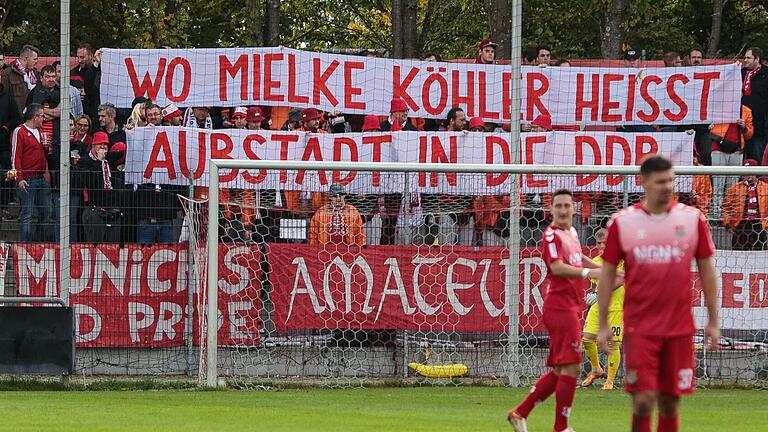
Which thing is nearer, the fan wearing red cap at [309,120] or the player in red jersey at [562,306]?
Answer: the player in red jersey at [562,306]

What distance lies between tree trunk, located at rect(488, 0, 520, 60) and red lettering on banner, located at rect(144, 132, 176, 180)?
22.9 feet

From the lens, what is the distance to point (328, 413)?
1340 centimetres

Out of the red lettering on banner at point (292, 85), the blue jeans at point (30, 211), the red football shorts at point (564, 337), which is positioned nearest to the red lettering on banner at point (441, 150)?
the red lettering on banner at point (292, 85)

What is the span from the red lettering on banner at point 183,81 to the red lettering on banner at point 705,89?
23.5 feet

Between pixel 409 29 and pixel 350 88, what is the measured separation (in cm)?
1323

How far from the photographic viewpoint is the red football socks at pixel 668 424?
30.0 ft

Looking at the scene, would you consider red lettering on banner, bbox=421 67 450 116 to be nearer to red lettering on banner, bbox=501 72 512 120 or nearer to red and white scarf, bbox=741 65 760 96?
red lettering on banner, bbox=501 72 512 120

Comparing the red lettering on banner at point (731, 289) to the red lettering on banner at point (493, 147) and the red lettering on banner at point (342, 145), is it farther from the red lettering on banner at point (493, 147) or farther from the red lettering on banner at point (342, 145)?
the red lettering on banner at point (342, 145)

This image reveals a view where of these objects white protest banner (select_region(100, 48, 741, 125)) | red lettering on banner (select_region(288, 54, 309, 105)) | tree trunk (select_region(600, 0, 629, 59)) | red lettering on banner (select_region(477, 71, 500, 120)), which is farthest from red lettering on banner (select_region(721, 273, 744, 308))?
tree trunk (select_region(600, 0, 629, 59))

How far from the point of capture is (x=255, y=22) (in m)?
29.0

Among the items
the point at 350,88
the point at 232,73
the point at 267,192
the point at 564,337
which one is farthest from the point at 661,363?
the point at 232,73

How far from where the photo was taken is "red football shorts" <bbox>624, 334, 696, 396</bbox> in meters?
9.07

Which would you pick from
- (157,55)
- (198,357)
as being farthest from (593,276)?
(157,55)

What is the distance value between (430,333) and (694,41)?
22.2 m
